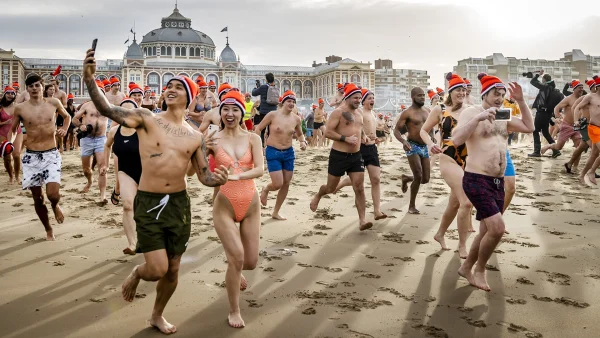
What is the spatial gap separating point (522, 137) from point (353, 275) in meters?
22.6

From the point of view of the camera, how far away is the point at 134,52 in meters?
109

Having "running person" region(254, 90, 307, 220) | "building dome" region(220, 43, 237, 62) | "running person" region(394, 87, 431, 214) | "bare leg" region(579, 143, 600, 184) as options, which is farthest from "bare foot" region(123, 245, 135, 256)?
"building dome" region(220, 43, 237, 62)

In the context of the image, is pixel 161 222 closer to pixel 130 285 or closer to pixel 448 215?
pixel 130 285

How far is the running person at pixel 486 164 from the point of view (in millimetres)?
5000

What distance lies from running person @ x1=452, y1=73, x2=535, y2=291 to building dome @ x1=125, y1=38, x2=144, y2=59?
109319 millimetres

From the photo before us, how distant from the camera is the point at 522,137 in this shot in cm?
2594

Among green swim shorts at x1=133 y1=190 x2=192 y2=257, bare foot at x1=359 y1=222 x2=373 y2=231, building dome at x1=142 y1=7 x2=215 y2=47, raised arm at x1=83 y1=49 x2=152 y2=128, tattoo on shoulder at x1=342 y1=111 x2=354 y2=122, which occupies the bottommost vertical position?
bare foot at x1=359 y1=222 x2=373 y2=231

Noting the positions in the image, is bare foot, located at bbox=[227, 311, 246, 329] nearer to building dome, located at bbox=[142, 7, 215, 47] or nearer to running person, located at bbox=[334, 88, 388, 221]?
running person, located at bbox=[334, 88, 388, 221]

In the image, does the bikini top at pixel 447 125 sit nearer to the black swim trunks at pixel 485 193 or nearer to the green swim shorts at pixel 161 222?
the black swim trunks at pixel 485 193

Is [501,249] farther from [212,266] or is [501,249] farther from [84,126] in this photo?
[84,126]

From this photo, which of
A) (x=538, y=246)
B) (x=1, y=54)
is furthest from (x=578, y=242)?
(x=1, y=54)

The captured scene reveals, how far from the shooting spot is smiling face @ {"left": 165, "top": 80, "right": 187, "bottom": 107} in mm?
4164

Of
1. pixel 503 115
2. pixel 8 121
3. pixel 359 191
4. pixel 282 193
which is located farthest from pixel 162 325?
pixel 8 121

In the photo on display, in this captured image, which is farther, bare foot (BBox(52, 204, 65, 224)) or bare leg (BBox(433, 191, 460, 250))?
bare foot (BBox(52, 204, 65, 224))
